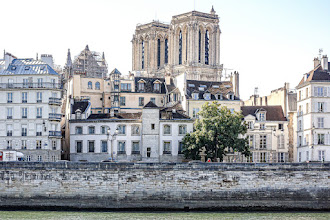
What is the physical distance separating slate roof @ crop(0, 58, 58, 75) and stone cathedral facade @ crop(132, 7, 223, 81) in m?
36.0

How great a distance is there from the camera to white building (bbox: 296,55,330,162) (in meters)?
67.0

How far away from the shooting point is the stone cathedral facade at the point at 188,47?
105 metres

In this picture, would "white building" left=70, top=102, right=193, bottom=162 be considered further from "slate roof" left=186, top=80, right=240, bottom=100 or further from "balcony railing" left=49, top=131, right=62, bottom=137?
"slate roof" left=186, top=80, right=240, bottom=100

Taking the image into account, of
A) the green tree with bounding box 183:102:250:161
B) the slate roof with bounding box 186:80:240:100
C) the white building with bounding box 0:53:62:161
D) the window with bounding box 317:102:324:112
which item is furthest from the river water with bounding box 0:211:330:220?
the slate roof with bounding box 186:80:240:100

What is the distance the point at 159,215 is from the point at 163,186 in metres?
3.69

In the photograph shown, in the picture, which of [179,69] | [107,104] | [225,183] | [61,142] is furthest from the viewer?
[179,69]

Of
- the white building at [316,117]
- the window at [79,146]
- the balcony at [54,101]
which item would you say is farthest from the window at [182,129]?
the balcony at [54,101]

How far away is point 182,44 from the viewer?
108 meters

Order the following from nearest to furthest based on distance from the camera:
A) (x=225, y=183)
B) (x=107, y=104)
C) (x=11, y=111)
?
(x=225, y=183) < (x=11, y=111) < (x=107, y=104)

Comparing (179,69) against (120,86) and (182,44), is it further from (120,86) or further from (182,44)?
(120,86)

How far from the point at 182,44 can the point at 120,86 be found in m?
30.5

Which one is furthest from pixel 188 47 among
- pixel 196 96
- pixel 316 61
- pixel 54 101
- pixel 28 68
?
pixel 54 101

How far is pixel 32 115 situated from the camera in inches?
2630

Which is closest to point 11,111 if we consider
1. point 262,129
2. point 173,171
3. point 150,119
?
point 150,119
